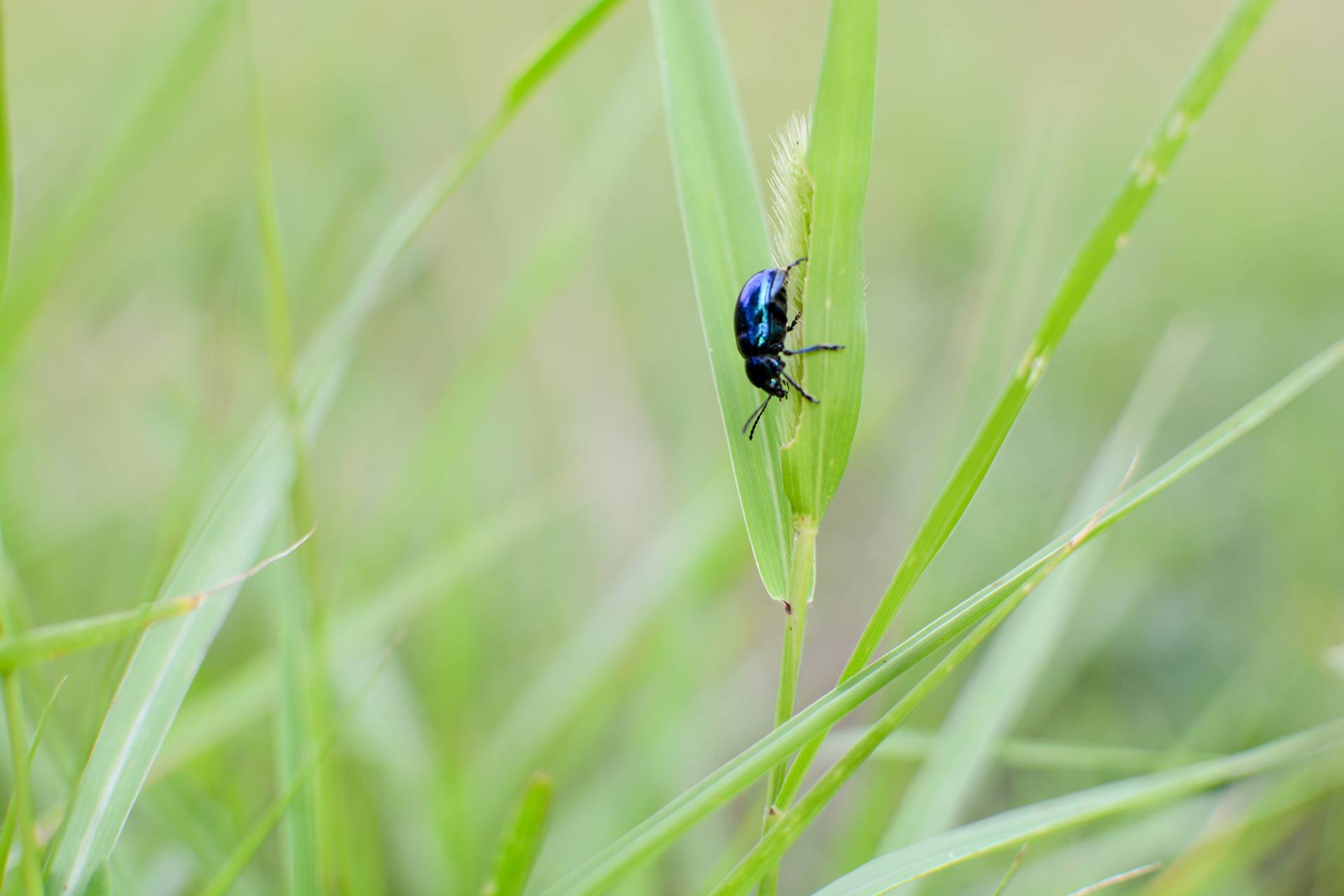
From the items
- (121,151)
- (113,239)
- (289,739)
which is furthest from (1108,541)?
(113,239)

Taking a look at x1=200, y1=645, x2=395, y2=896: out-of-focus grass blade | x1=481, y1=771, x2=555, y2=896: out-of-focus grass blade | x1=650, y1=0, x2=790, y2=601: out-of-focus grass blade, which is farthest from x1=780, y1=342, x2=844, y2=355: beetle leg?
x1=200, y1=645, x2=395, y2=896: out-of-focus grass blade

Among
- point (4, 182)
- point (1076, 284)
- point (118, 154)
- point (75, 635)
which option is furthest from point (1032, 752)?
point (118, 154)

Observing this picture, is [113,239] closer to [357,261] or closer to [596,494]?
[357,261]

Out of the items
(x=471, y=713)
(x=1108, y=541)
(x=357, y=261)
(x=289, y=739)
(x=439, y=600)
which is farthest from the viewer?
(x=357, y=261)

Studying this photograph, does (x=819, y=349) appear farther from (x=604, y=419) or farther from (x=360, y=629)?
(x=604, y=419)

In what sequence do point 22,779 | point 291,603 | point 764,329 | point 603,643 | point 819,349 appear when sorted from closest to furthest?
point 22,779 → point 819,349 → point 291,603 → point 764,329 → point 603,643

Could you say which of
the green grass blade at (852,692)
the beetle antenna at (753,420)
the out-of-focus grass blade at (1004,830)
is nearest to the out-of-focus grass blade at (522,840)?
the green grass blade at (852,692)

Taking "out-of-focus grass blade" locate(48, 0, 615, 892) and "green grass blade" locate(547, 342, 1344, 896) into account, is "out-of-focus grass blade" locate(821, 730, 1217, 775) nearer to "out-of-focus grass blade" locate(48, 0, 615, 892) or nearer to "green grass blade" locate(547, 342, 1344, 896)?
"green grass blade" locate(547, 342, 1344, 896)
